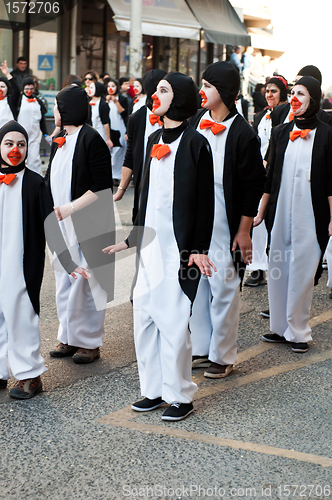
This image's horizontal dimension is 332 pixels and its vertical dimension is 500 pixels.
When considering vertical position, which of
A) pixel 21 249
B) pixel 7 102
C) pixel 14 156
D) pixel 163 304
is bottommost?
pixel 163 304

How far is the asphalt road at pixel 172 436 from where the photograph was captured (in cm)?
307

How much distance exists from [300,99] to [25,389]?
2.84 meters

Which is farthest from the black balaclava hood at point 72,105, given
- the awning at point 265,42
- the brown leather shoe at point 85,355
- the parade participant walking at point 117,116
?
the awning at point 265,42

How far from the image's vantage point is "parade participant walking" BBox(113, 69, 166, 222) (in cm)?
544

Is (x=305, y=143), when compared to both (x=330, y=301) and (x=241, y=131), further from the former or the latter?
(x=330, y=301)

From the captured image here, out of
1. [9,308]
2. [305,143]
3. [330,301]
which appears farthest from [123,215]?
[9,308]

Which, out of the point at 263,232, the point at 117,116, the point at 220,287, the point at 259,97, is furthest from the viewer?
the point at 259,97

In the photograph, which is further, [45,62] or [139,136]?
[45,62]

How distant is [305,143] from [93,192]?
1633 millimetres

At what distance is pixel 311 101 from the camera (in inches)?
193

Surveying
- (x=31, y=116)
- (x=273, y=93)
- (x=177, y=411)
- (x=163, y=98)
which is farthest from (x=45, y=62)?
(x=177, y=411)

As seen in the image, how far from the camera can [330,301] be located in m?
6.43

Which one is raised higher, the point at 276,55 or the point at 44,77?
the point at 276,55

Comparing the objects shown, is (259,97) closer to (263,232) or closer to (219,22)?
(219,22)
